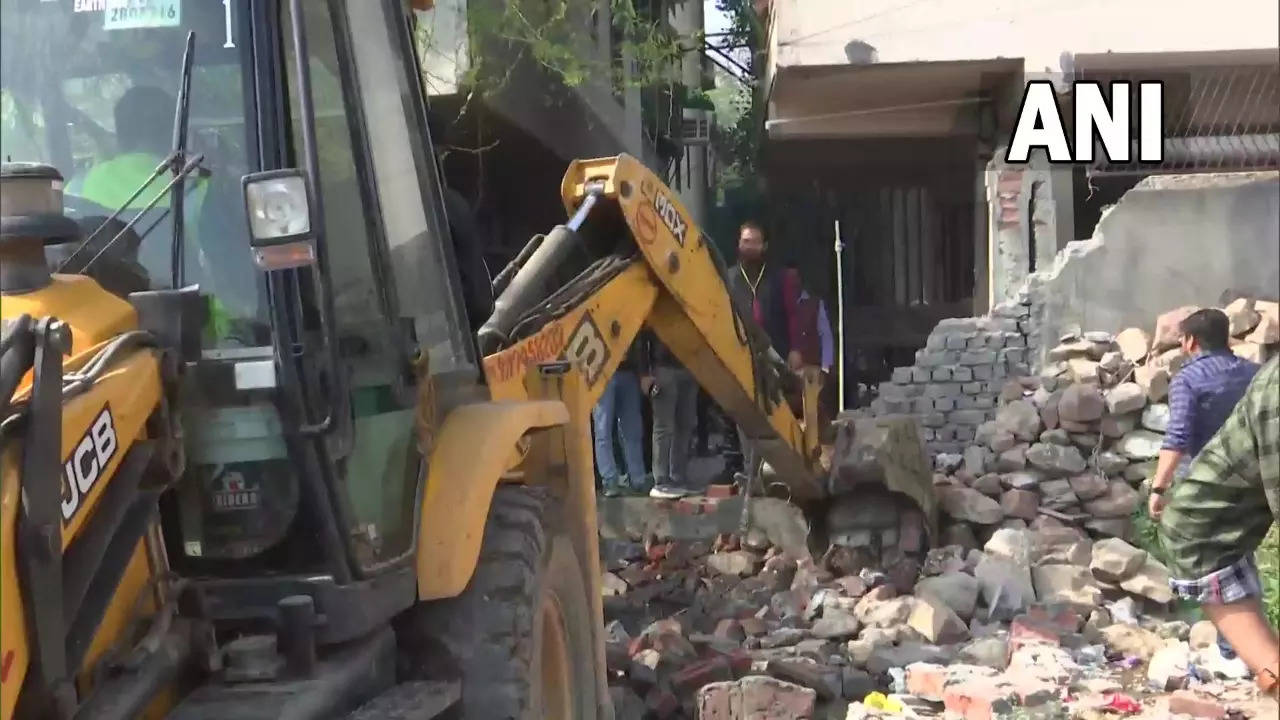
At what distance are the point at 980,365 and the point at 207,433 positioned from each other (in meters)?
6.95

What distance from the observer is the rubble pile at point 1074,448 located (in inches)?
278

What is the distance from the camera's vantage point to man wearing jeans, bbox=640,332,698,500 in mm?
7844

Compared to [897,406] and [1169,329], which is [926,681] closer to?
[1169,329]

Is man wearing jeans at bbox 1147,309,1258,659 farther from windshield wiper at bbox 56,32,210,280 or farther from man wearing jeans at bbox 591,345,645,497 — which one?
windshield wiper at bbox 56,32,210,280

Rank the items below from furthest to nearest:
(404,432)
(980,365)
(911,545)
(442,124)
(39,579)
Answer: (442,124)
(980,365)
(911,545)
(404,432)
(39,579)

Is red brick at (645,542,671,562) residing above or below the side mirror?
below

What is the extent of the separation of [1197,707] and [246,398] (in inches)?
137

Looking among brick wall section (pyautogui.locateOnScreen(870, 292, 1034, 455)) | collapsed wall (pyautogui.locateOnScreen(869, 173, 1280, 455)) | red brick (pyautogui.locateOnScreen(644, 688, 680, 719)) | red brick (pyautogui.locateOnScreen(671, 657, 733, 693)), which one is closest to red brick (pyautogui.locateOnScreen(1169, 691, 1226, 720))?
red brick (pyautogui.locateOnScreen(671, 657, 733, 693))

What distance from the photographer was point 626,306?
4.73 metres

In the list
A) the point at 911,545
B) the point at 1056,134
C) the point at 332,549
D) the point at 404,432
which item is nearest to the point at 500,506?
the point at 404,432

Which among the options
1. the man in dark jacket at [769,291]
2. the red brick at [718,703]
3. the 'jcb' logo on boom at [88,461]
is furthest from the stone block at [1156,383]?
the 'jcb' logo on boom at [88,461]

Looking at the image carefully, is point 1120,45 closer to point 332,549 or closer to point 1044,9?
point 1044,9

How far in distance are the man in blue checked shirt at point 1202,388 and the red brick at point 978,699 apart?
3.80ft

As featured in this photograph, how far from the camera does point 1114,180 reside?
800 centimetres
